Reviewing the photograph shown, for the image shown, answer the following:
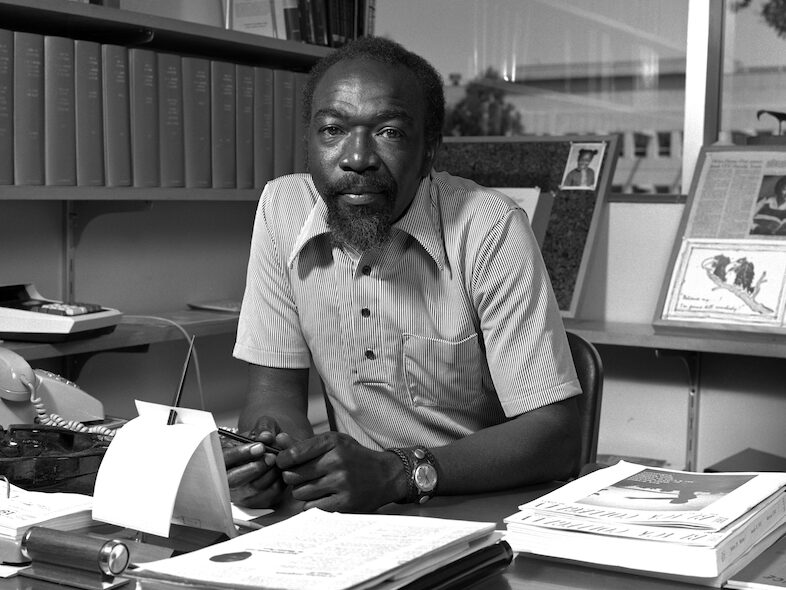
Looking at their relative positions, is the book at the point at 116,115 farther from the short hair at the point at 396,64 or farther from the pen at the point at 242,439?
the pen at the point at 242,439

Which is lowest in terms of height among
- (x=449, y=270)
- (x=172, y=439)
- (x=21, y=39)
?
(x=172, y=439)

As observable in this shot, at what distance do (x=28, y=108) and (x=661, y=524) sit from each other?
151 centimetres

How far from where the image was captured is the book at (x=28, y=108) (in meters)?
2.05

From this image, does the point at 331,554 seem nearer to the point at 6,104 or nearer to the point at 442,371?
the point at 442,371

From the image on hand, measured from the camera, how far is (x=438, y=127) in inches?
68.6

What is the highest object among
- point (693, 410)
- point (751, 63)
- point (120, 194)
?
point (751, 63)

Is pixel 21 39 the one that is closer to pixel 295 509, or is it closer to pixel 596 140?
pixel 295 509

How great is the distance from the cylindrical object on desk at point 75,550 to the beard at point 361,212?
725mm

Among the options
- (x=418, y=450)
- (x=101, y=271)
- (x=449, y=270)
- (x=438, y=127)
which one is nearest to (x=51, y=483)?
(x=418, y=450)

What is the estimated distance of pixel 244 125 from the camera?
2.55m

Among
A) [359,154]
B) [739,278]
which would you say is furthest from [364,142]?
[739,278]

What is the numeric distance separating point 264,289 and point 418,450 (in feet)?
1.73

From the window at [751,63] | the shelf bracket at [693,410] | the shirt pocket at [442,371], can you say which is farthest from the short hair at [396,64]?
the window at [751,63]

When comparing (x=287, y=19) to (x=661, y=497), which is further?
(x=287, y=19)
